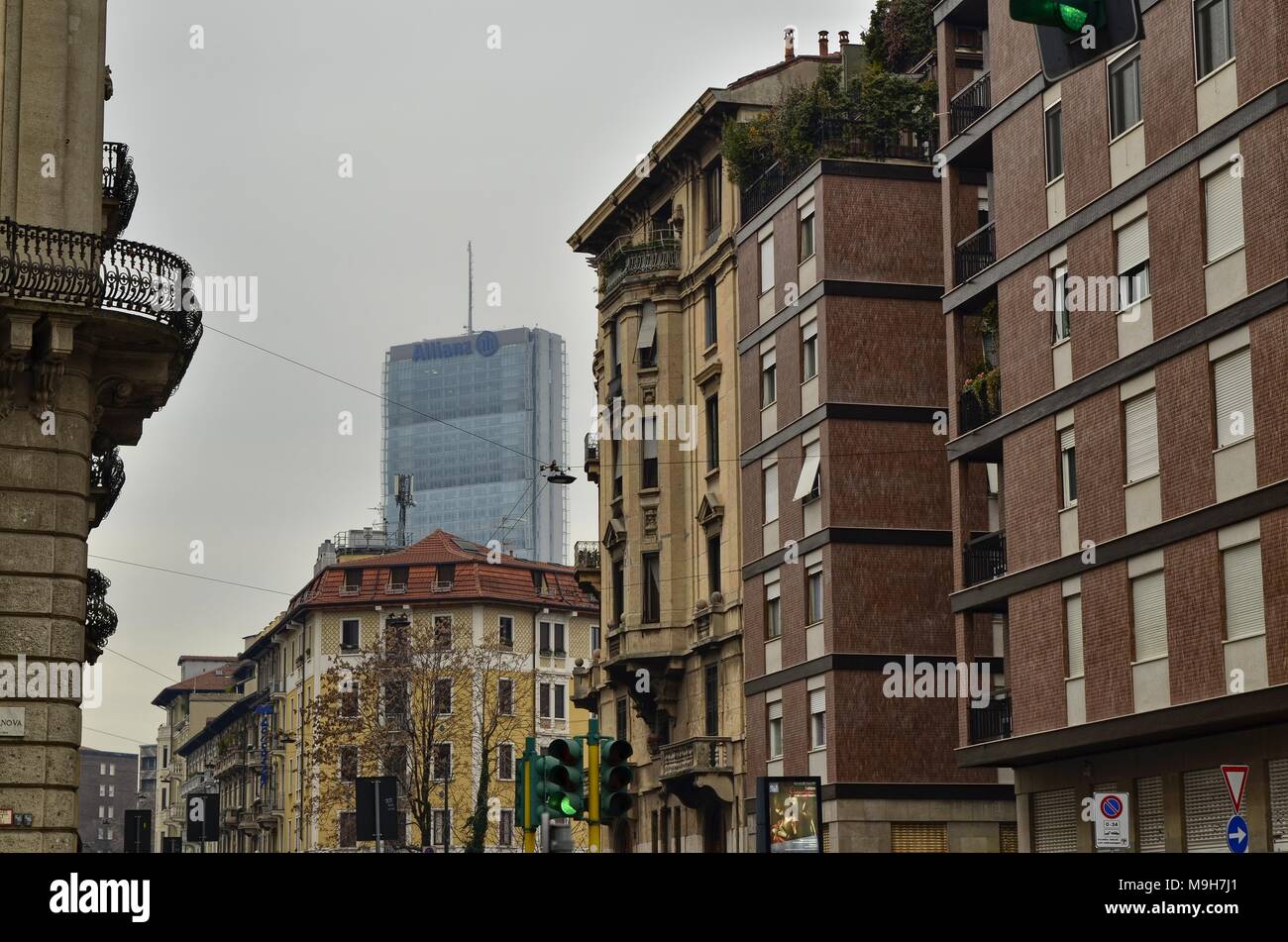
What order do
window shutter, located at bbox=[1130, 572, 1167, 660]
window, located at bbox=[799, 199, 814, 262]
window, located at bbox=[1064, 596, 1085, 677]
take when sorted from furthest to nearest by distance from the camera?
1. window, located at bbox=[799, 199, 814, 262]
2. window, located at bbox=[1064, 596, 1085, 677]
3. window shutter, located at bbox=[1130, 572, 1167, 660]

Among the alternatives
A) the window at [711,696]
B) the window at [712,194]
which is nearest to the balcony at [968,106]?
the window at [712,194]

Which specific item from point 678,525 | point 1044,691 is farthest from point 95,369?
point 678,525

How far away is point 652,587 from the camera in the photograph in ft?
195

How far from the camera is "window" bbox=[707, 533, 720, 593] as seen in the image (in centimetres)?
5634

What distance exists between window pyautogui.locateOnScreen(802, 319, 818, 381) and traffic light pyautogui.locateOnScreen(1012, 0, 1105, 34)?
127ft

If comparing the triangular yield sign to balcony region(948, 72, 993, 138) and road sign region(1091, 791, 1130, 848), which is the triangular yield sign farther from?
balcony region(948, 72, 993, 138)

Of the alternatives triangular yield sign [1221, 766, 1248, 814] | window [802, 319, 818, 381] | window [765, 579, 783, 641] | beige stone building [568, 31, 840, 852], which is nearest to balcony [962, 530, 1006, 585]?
window [802, 319, 818, 381]

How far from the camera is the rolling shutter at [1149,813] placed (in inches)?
1316

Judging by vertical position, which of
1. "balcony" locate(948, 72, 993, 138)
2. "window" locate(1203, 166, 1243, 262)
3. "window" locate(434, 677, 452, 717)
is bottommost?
"window" locate(434, 677, 452, 717)

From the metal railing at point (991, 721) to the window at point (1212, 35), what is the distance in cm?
1440

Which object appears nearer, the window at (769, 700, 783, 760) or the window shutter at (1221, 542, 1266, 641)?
the window shutter at (1221, 542, 1266, 641)

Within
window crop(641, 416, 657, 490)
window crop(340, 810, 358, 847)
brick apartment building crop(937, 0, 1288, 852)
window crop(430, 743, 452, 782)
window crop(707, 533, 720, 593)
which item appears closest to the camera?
brick apartment building crop(937, 0, 1288, 852)

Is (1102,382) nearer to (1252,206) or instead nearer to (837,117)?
(1252,206)

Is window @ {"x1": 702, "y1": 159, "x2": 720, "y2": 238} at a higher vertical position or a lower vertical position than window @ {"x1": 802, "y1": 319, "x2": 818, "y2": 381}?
higher
